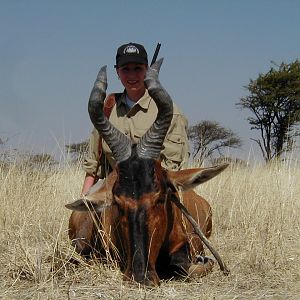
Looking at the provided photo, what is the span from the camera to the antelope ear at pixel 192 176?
5.07 m

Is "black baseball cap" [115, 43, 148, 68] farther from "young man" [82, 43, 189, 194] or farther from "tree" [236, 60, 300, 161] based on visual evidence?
"tree" [236, 60, 300, 161]

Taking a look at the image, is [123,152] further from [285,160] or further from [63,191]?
[285,160]

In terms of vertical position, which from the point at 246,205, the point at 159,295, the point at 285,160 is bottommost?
the point at 159,295

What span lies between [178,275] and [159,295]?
2.48 ft

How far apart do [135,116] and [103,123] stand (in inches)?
52.6

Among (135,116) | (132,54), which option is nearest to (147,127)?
(135,116)

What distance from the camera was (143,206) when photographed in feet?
14.8

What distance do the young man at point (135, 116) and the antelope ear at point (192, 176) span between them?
3.08 feet

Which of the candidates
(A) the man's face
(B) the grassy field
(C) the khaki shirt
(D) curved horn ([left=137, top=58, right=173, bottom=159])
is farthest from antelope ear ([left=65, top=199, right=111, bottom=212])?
(A) the man's face

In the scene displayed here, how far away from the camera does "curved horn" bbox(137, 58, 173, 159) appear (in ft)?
15.8

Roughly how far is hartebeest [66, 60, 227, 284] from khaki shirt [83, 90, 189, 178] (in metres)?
0.72

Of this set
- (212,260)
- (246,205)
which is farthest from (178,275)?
(246,205)

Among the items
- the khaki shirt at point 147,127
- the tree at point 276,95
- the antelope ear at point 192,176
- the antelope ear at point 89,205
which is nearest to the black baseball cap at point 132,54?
the khaki shirt at point 147,127

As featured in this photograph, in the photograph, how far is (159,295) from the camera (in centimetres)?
428
